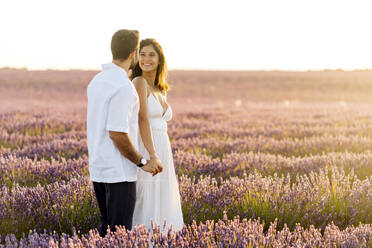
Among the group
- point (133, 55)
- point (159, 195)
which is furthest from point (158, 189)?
point (133, 55)

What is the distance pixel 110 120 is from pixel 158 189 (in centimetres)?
83

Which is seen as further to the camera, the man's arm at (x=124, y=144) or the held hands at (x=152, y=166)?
the held hands at (x=152, y=166)

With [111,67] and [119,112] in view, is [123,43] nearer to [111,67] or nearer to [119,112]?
[111,67]

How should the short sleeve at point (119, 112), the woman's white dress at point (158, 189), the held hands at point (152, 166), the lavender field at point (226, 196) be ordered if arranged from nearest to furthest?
the lavender field at point (226, 196) → the short sleeve at point (119, 112) → the held hands at point (152, 166) → the woman's white dress at point (158, 189)

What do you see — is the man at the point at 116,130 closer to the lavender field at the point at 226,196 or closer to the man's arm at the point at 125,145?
the man's arm at the point at 125,145

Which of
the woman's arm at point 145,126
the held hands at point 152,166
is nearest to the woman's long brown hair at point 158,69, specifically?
the woman's arm at point 145,126

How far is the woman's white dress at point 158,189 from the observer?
2.82 metres

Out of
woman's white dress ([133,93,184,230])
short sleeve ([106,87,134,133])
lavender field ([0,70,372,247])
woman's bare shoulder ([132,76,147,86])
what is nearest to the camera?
lavender field ([0,70,372,247])

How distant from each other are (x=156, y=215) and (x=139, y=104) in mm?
886

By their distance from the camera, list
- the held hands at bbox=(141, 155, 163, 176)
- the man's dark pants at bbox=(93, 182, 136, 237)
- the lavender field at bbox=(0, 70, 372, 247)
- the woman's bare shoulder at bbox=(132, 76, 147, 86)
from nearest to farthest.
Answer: the lavender field at bbox=(0, 70, 372, 247)
the man's dark pants at bbox=(93, 182, 136, 237)
the held hands at bbox=(141, 155, 163, 176)
the woman's bare shoulder at bbox=(132, 76, 147, 86)

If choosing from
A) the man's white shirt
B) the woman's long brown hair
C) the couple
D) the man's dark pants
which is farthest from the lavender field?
the woman's long brown hair

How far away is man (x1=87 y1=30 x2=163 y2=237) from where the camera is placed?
2.27 m

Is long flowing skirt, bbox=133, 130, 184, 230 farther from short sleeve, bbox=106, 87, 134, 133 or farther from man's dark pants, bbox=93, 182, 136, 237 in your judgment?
short sleeve, bbox=106, 87, 134, 133

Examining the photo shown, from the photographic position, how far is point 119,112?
2258 mm
